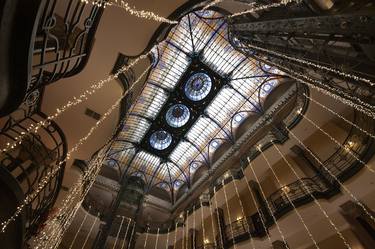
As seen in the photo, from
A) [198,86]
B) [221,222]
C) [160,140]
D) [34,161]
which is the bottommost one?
[34,161]

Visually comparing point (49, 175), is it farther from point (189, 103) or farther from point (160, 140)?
point (160, 140)

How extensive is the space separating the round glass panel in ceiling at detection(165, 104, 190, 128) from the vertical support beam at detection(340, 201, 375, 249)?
466 inches

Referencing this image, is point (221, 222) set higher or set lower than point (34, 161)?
higher

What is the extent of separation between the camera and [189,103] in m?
18.0

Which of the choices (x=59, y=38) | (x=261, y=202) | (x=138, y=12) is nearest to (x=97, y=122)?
(x=59, y=38)

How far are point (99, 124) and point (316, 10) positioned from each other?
798 centimetres

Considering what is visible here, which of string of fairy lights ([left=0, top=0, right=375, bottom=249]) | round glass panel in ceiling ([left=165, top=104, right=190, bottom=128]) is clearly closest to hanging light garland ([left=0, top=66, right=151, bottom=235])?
string of fairy lights ([left=0, top=0, right=375, bottom=249])

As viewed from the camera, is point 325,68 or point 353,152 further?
point 353,152

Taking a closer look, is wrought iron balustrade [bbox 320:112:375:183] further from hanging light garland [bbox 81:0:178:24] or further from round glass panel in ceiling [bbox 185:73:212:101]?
round glass panel in ceiling [bbox 185:73:212:101]

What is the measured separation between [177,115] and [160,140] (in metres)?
2.80

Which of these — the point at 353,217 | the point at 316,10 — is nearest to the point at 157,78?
the point at 316,10

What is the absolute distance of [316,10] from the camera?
6.04 meters

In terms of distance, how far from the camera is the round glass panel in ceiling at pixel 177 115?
18.4m

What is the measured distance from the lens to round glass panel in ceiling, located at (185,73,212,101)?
17.1m
